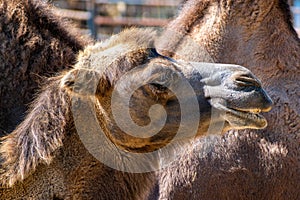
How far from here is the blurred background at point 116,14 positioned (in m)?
9.60

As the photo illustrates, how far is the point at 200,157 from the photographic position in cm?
403

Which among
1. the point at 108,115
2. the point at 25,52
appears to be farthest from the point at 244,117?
the point at 25,52

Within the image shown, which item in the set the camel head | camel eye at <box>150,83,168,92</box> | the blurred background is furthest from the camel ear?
the blurred background

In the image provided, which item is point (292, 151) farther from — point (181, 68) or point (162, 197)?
point (181, 68)

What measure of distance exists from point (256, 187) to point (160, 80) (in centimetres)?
106

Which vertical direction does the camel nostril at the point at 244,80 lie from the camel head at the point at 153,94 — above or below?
above

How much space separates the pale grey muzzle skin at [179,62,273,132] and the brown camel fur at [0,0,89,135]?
855 mm

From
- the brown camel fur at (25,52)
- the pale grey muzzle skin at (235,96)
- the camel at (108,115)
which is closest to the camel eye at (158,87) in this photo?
the camel at (108,115)

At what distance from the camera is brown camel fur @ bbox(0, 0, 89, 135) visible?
3719 millimetres

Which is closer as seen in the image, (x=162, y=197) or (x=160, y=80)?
(x=160, y=80)

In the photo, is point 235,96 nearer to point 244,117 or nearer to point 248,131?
point 244,117

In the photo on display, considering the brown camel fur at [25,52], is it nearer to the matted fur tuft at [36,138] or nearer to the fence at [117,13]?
the matted fur tuft at [36,138]

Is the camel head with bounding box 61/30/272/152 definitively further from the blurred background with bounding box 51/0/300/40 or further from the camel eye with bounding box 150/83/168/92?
the blurred background with bounding box 51/0/300/40

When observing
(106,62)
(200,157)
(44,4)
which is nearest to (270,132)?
(200,157)
